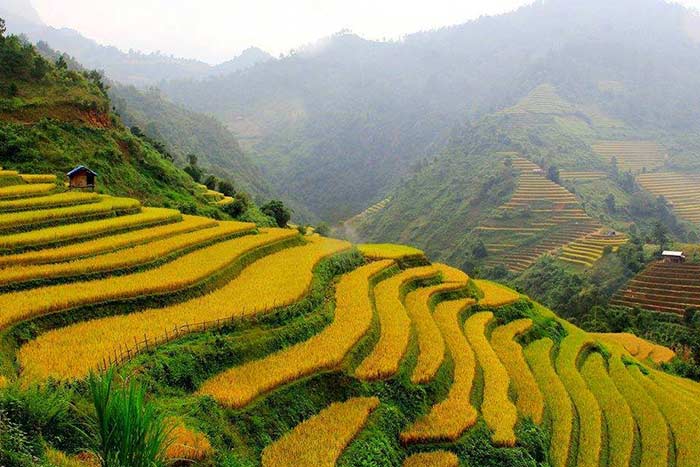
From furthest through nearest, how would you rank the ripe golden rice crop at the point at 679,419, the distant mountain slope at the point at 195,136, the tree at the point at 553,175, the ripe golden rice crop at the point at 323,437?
the distant mountain slope at the point at 195,136, the tree at the point at 553,175, the ripe golden rice crop at the point at 679,419, the ripe golden rice crop at the point at 323,437

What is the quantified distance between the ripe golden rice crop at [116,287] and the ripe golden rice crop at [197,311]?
114mm

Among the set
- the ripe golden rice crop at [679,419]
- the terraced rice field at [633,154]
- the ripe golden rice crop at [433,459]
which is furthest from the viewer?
the terraced rice field at [633,154]

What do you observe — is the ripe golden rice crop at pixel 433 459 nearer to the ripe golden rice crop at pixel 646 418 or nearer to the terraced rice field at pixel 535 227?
the ripe golden rice crop at pixel 646 418

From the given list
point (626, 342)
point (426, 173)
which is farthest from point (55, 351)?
point (426, 173)

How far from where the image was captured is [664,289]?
41.5 m

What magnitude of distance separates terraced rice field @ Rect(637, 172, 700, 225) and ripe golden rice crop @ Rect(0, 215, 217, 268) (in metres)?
74.5

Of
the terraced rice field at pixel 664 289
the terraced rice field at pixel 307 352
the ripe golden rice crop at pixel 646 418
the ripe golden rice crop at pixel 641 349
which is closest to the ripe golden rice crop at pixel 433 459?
the terraced rice field at pixel 307 352

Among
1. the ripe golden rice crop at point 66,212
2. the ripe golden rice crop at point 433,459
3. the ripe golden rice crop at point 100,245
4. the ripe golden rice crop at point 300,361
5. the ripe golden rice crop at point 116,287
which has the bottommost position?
the ripe golden rice crop at point 433,459

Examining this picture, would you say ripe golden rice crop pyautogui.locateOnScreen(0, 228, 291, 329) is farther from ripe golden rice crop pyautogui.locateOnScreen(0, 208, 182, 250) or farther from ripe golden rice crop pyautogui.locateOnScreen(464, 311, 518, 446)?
ripe golden rice crop pyautogui.locateOnScreen(464, 311, 518, 446)

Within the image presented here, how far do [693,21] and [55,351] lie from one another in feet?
752

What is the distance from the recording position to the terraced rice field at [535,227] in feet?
190

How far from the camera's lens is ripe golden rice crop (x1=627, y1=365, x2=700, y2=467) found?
14969mm

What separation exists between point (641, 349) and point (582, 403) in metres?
17.6

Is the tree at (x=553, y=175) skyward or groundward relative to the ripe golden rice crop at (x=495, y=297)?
groundward
